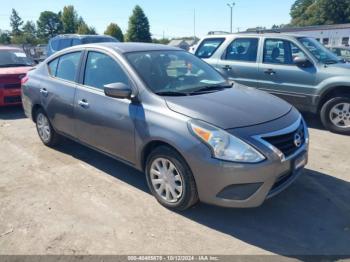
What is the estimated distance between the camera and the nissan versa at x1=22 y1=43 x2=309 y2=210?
3.08 meters

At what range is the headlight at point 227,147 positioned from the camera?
A: 119 inches

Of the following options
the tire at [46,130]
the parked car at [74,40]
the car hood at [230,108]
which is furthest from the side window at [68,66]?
the parked car at [74,40]

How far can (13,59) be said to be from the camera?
30.7 ft

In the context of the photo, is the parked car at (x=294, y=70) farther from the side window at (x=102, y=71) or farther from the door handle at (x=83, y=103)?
the door handle at (x=83, y=103)

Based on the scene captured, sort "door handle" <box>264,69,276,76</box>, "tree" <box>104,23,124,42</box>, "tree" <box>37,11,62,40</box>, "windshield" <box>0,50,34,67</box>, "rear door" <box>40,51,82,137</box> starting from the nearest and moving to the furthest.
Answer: "rear door" <box>40,51,82,137</box> → "door handle" <box>264,69,276,76</box> → "windshield" <box>0,50,34,67</box> → "tree" <box>104,23,124,42</box> → "tree" <box>37,11,62,40</box>

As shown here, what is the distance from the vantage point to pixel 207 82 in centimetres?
423

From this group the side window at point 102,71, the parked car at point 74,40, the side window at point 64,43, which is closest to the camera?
the side window at point 102,71

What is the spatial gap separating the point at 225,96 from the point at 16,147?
389 centimetres

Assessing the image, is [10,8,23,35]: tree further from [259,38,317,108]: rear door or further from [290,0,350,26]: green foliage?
[259,38,317,108]: rear door

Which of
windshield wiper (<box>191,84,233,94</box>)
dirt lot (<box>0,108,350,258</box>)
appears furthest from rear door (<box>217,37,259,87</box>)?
windshield wiper (<box>191,84,233,94</box>)

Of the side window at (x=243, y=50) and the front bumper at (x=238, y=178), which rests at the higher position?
the side window at (x=243, y=50)

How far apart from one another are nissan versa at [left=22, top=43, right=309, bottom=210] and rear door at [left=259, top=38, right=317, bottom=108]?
8.42ft

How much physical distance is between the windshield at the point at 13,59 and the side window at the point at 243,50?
5605mm

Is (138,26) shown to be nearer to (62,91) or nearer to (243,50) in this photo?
(243,50)
